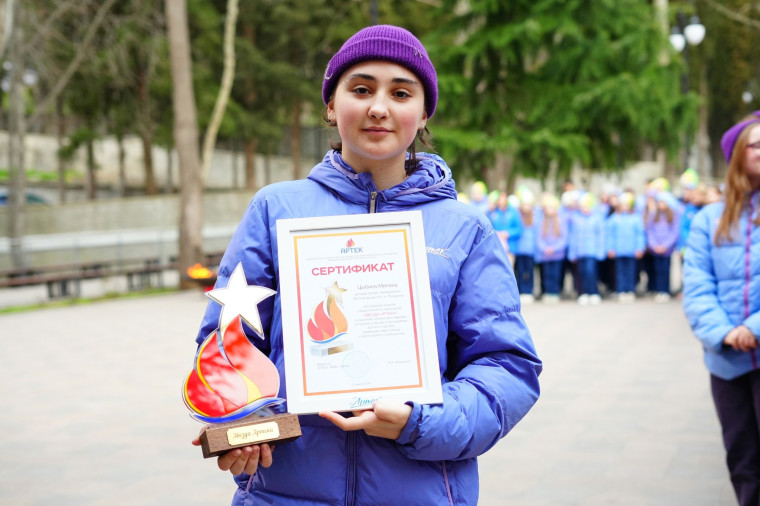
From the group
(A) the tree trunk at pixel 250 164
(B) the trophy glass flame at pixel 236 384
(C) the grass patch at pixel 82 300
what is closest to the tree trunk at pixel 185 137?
(C) the grass patch at pixel 82 300

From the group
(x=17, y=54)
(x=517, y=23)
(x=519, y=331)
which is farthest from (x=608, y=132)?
(x=519, y=331)

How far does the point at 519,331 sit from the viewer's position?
222 centimetres

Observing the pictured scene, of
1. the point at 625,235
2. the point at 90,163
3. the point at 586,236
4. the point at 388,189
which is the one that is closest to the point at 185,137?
the point at 586,236

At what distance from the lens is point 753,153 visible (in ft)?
13.7

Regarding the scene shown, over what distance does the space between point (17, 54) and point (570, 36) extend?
13.3 metres

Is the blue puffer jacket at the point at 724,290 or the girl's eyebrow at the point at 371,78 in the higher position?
the girl's eyebrow at the point at 371,78

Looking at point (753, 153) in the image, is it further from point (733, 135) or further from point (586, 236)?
point (586, 236)

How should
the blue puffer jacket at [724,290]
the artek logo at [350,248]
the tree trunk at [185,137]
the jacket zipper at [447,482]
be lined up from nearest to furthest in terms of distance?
1. the artek logo at [350,248]
2. the jacket zipper at [447,482]
3. the blue puffer jacket at [724,290]
4. the tree trunk at [185,137]

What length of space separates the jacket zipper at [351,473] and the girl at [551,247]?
1483 centimetres

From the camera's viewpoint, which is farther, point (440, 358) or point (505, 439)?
point (505, 439)

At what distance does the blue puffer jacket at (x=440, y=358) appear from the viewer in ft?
6.91

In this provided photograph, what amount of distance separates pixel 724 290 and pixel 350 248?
2743mm

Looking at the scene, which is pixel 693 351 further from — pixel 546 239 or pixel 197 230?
pixel 197 230

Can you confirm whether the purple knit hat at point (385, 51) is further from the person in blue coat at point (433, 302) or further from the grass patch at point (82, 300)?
the grass patch at point (82, 300)
